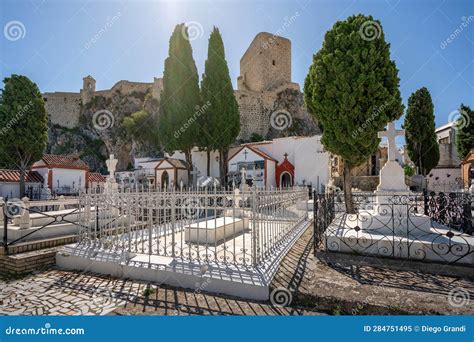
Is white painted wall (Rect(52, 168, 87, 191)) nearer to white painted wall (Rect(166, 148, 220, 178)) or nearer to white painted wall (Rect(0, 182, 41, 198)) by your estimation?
white painted wall (Rect(0, 182, 41, 198))

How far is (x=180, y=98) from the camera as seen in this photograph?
87.8ft

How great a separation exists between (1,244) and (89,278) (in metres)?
2.54

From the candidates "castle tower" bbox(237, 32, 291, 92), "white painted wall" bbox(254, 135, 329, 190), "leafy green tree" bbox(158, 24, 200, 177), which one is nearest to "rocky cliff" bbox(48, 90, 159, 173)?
"leafy green tree" bbox(158, 24, 200, 177)

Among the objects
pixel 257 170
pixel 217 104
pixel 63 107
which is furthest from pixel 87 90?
pixel 257 170

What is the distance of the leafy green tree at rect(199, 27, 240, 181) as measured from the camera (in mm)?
26320

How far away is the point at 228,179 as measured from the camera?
91.9 ft

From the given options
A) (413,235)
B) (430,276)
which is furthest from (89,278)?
(413,235)

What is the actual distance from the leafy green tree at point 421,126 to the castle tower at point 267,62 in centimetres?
2503

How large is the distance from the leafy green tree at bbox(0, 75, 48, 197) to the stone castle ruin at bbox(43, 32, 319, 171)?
20.3m

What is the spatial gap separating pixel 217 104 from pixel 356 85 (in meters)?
19.4

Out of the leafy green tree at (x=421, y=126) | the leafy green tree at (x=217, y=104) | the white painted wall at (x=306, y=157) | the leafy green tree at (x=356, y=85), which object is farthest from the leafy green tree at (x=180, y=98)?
the leafy green tree at (x=421, y=126)

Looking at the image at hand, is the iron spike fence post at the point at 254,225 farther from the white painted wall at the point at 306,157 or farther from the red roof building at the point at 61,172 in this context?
the red roof building at the point at 61,172

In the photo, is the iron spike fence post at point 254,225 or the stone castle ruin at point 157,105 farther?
the stone castle ruin at point 157,105

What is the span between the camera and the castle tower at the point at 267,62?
1710 inches
